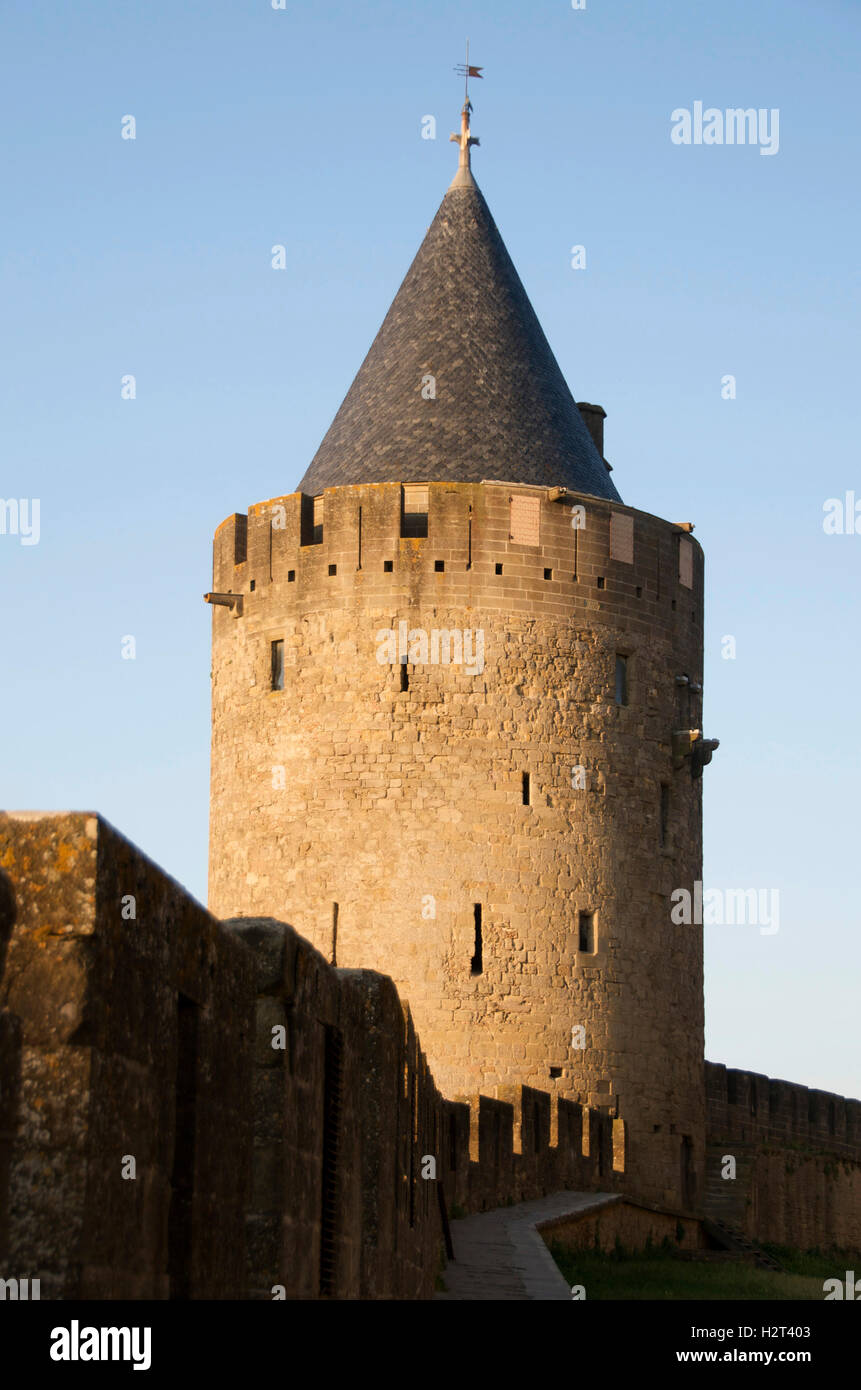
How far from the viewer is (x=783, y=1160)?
1193 inches

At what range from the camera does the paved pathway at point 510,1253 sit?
14.2 meters

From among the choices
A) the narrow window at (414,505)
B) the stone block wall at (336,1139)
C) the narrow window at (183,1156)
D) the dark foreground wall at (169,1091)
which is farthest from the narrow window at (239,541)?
the narrow window at (183,1156)

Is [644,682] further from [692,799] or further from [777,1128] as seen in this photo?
[777,1128]

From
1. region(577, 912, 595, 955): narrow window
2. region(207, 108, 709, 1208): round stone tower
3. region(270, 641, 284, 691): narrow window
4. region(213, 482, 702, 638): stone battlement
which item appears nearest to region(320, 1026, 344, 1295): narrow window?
region(207, 108, 709, 1208): round stone tower

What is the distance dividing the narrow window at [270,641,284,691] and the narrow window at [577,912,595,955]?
14.9ft

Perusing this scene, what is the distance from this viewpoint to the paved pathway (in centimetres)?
1416

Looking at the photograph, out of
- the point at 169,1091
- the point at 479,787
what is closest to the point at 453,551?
the point at 479,787

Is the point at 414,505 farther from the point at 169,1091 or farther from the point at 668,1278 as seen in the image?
the point at 169,1091

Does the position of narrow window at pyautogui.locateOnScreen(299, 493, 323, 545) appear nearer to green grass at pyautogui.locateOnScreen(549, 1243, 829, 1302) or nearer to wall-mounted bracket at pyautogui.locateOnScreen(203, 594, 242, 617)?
wall-mounted bracket at pyautogui.locateOnScreen(203, 594, 242, 617)

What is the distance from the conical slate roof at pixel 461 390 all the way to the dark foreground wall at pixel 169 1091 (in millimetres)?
16638

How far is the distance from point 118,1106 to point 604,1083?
2021cm

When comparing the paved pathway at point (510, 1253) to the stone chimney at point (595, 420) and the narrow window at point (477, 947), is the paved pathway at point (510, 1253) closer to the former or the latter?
the narrow window at point (477, 947)

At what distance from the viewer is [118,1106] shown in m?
5.12
